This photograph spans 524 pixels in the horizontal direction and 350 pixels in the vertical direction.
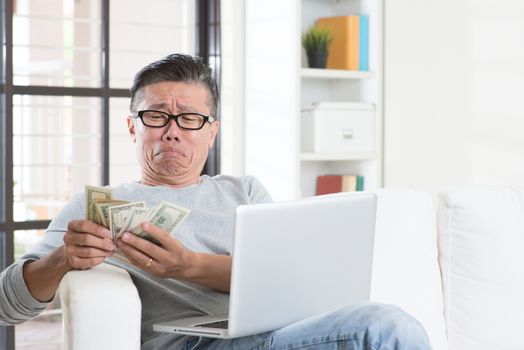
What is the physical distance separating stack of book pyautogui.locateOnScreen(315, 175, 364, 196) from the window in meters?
0.46

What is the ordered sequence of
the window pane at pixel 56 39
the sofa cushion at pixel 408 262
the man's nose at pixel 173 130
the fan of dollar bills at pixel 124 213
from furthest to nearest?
1. the window pane at pixel 56 39
2. the sofa cushion at pixel 408 262
3. the man's nose at pixel 173 130
4. the fan of dollar bills at pixel 124 213

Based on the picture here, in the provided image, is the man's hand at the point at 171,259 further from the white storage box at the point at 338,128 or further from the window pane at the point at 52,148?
the window pane at the point at 52,148

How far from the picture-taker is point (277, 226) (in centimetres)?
185

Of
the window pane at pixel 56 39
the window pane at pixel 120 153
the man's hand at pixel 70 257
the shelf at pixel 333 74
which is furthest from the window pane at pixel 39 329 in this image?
the man's hand at pixel 70 257

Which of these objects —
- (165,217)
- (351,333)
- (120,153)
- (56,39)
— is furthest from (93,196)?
(56,39)

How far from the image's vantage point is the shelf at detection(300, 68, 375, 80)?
3.56 meters

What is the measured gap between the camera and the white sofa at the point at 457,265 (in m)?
2.51

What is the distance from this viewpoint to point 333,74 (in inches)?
143

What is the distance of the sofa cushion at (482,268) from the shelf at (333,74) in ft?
3.67

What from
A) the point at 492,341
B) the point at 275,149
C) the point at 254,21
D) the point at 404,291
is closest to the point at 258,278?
the point at 404,291

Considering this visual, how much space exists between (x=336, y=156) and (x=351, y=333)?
72.0 inches

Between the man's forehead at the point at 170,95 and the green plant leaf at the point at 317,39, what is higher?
the green plant leaf at the point at 317,39

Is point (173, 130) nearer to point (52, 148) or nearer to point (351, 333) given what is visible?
point (351, 333)

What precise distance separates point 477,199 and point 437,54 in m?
1.25
